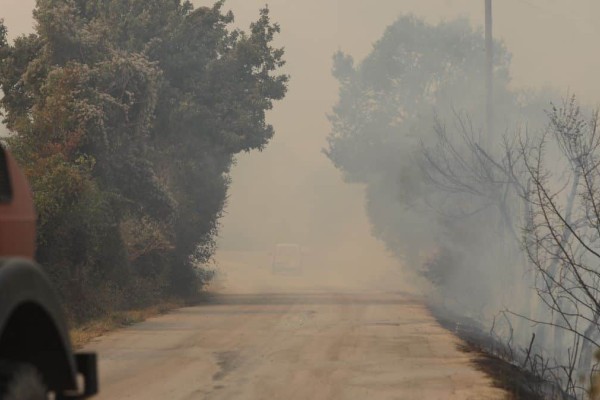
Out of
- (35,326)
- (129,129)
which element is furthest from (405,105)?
(35,326)

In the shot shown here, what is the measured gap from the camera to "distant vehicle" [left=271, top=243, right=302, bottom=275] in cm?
8288

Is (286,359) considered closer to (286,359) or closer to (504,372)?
(286,359)

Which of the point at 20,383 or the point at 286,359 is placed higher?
the point at 20,383

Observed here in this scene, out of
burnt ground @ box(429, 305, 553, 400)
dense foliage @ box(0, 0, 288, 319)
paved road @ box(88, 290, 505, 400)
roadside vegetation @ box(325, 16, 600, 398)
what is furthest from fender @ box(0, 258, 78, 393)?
roadside vegetation @ box(325, 16, 600, 398)

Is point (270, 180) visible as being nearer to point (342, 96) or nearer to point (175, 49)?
point (342, 96)

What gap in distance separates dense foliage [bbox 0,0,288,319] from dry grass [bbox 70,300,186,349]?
0.60m

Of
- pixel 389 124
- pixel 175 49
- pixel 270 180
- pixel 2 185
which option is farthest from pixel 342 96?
pixel 270 180

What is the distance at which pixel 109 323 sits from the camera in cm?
2512

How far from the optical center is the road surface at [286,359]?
48.3 feet

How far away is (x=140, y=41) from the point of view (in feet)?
126

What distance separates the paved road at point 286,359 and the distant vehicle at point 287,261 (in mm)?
52678

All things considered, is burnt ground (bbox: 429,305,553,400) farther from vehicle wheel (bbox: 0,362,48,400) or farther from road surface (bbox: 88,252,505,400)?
vehicle wheel (bbox: 0,362,48,400)

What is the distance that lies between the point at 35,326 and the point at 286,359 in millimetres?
14137

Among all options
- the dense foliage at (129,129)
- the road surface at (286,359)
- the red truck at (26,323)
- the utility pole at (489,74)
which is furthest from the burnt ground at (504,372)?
the utility pole at (489,74)
